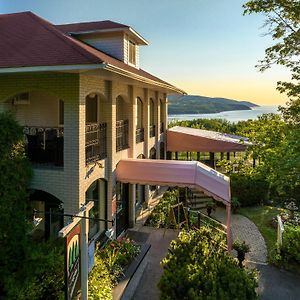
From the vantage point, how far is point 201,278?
28.5 ft

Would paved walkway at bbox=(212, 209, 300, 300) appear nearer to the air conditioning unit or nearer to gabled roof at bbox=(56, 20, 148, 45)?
the air conditioning unit

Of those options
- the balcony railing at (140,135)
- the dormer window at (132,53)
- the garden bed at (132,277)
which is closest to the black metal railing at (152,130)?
the balcony railing at (140,135)

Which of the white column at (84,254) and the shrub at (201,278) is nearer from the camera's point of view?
the white column at (84,254)

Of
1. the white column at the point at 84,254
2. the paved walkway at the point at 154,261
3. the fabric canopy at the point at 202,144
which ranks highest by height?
the fabric canopy at the point at 202,144

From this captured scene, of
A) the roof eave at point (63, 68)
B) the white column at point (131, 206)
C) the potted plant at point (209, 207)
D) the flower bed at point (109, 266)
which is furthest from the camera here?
the potted plant at point (209, 207)

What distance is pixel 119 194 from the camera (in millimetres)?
16547

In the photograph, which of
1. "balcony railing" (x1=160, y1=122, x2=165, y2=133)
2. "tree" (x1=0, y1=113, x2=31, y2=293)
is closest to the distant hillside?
"balcony railing" (x1=160, y1=122, x2=165, y2=133)

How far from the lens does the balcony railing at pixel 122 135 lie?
1616 cm

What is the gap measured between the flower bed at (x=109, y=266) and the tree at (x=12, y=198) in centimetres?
238

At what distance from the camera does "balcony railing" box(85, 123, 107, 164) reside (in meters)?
13.0

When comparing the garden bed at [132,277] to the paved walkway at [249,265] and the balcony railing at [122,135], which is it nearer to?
the paved walkway at [249,265]

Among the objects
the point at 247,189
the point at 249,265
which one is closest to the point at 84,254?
the point at 249,265

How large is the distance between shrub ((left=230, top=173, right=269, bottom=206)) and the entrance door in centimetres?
966

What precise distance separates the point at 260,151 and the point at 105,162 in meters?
7.62
